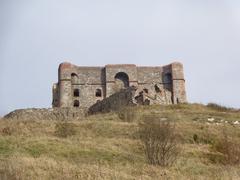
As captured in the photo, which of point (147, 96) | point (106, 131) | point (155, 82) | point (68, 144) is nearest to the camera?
point (68, 144)

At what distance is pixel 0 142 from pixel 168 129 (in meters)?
5.77

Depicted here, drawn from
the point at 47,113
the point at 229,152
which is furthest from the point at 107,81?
the point at 229,152

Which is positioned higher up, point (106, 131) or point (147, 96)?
point (147, 96)

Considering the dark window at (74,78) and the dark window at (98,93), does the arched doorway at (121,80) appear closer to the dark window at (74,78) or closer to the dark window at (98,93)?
the dark window at (98,93)

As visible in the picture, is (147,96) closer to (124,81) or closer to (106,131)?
(124,81)

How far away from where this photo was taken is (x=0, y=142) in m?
16.2

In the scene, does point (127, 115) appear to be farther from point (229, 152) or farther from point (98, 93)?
point (98, 93)

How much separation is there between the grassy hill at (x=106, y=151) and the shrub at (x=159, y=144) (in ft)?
1.22

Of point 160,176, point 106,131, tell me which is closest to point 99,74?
point 106,131

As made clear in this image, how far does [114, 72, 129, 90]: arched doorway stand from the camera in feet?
147

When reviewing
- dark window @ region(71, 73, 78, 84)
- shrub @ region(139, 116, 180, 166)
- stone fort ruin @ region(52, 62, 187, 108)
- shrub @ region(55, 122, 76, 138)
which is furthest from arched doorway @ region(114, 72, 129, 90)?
shrub @ region(139, 116, 180, 166)

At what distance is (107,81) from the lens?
4388 cm

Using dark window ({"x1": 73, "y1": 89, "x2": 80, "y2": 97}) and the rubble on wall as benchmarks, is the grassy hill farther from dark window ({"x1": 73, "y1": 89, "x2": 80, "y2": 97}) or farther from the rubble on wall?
dark window ({"x1": 73, "y1": 89, "x2": 80, "y2": 97})

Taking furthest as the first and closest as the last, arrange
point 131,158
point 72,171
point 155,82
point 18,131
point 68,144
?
point 155,82, point 18,131, point 68,144, point 131,158, point 72,171
